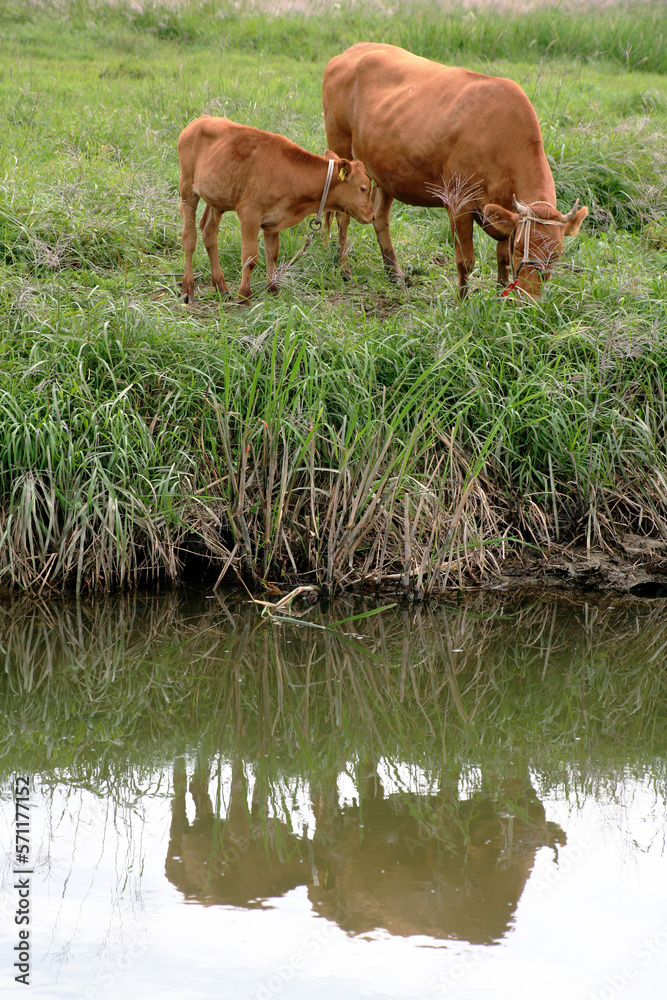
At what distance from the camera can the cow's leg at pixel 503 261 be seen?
242 inches

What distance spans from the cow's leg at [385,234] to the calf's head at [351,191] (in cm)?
82

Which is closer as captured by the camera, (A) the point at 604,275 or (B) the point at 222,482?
(B) the point at 222,482

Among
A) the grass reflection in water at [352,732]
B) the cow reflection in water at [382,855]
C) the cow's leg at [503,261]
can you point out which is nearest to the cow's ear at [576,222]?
the cow's leg at [503,261]

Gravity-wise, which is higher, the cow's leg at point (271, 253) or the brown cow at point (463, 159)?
the brown cow at point (463, 159)

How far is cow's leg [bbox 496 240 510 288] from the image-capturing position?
6.14 meters

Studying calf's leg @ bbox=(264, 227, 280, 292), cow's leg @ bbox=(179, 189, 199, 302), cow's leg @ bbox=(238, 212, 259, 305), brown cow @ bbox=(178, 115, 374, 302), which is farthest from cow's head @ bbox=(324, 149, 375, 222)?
cow's leg @ bbox=(179, 189, 199, 302)

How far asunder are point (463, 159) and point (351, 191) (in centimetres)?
73

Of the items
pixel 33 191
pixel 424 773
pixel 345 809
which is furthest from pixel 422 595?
pixel 33 191

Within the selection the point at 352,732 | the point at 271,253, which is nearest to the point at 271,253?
the point at 271,253

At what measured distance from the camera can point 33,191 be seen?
708 cm

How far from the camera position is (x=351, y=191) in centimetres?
605

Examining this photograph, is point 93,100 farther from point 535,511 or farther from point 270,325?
point 535,511

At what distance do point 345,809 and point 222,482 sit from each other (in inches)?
85.1

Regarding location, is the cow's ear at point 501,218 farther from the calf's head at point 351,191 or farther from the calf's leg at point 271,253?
the calf's leg at point 271,253
